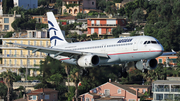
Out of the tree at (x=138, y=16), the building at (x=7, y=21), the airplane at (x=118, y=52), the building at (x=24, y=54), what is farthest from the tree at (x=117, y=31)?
the airplane at (x=118, y=52)

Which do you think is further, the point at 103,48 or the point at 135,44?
the point at 103,48

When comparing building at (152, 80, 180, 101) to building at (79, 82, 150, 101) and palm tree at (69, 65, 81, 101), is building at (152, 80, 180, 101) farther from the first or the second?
palm tree at (69, 65, 81, 101)

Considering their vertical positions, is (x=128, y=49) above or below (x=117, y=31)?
below

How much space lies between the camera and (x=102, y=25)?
6540 inches

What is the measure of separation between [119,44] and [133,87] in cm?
5042

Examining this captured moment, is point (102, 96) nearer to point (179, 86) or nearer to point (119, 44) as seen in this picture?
point (179, 86)

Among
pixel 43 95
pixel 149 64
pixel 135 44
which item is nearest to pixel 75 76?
pixel 43 95

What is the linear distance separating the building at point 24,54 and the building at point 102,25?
105 feet

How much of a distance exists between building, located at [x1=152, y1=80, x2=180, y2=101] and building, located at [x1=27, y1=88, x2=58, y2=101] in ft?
102

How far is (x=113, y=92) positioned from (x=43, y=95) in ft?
56.4

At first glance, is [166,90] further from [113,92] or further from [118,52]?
[118,52]

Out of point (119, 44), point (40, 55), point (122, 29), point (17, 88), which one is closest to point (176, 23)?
point (122, 29)

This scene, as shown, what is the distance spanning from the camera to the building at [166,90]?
87.4m

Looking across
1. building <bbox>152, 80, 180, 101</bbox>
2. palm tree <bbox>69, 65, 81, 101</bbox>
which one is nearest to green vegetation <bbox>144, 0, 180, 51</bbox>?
palm tree <bbox>69, 65, 81, 101</bbox>
